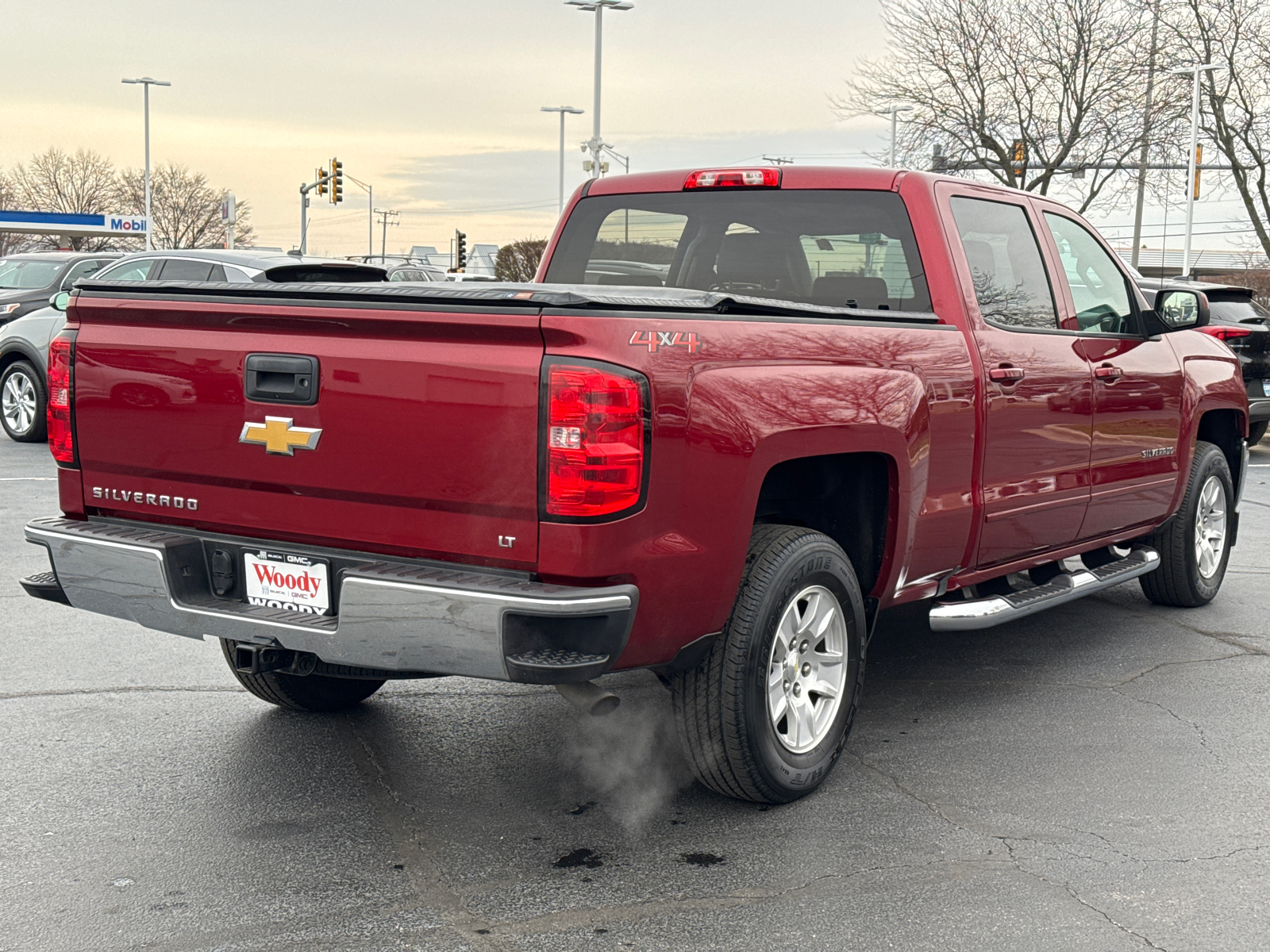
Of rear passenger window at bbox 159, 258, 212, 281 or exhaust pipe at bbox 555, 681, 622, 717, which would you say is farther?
rear passenger window at bbox 159, 258, 212, 281

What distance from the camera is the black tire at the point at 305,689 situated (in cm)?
482

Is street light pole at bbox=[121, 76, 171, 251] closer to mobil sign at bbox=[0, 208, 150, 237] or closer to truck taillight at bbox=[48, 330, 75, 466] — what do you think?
mobil sign at bbox=[0, 208, 150, 237]

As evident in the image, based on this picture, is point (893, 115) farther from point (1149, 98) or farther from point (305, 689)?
point (305, 689)

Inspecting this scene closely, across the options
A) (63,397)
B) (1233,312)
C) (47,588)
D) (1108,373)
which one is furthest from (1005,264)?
(1233,312)

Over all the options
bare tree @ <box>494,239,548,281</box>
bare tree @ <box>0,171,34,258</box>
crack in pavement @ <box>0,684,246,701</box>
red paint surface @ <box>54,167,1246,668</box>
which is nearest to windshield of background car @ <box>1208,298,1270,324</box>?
red paint surface @ <box>54,167,1246,668</box>

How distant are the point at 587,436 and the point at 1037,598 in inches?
107

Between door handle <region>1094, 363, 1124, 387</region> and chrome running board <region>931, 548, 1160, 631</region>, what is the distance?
83cm

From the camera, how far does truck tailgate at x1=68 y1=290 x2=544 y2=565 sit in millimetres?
3359

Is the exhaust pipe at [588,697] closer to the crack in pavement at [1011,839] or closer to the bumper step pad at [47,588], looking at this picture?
the crack in pavement at [1011,839]

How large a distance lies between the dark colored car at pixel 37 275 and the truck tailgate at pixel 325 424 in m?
13.1

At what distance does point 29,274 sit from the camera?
16781 mm

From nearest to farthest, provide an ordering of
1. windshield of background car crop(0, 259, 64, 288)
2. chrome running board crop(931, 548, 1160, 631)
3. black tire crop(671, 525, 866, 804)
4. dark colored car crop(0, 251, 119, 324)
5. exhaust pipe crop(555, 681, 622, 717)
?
1. exhaust pipe crop(555, 681, 622, 717)
2. black tire crop(671, 525, 866, 804)
3. chrome running board crop(931, 548, 1160, 631)
4. dark colored car crop(0, 251, 119, 324)
5. windshield of background car crop(0, 259, 64, 288)

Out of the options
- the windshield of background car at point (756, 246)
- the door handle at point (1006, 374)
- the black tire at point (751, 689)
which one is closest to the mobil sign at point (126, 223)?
the windshield of background car at point (756, 246)

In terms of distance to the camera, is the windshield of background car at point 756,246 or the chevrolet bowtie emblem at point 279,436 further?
the windshield of background car at point 756,246
